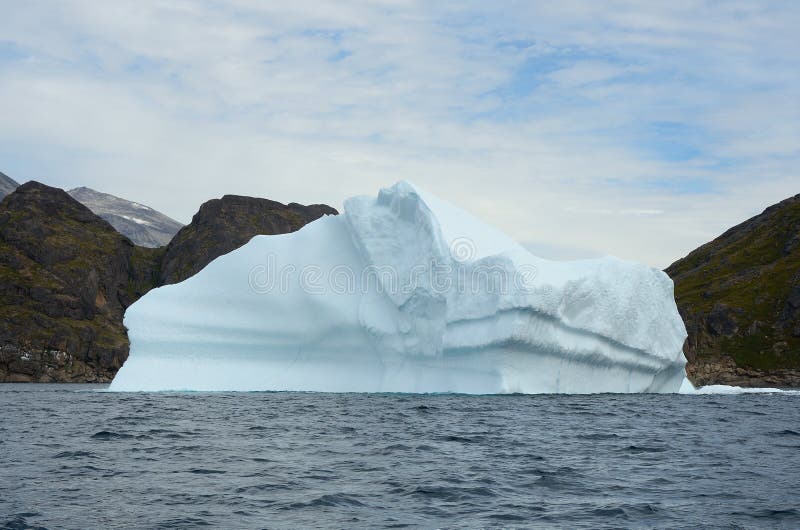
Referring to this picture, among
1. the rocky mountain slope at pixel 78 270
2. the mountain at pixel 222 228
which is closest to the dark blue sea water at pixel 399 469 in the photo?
the rocky mountain slope at pixel 78 270

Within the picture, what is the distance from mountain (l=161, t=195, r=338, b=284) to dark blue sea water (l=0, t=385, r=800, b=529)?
136655 millimetres

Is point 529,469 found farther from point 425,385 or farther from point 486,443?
point 425,385

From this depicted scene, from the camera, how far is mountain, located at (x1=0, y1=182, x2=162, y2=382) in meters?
113

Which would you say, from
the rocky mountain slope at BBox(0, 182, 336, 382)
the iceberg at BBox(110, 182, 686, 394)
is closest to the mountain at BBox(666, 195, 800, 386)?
the iceberg at BBox(110, 182, 686, 394)

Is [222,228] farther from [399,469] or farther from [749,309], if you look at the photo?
[399,469]

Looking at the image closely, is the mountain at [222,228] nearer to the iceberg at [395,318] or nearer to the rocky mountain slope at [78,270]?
the rocky mountain slope at [78,270]

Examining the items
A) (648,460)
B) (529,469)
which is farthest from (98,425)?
(648,460)

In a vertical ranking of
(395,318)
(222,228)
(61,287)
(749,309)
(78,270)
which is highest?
(222,228)

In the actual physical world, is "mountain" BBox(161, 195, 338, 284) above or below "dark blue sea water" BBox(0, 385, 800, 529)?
above

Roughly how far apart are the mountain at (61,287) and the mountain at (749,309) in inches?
3082

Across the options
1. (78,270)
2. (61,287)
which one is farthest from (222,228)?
(61,287)

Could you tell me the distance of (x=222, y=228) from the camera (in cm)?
16550

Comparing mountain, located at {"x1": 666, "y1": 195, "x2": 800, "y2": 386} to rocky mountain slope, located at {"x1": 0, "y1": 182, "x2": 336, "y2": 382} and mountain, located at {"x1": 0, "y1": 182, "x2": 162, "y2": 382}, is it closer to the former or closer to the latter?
rocky mountain slope, located at {"x1": 0, "y1": 182, "x2": 336, "y2": 382}

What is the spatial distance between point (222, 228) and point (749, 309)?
324ft
